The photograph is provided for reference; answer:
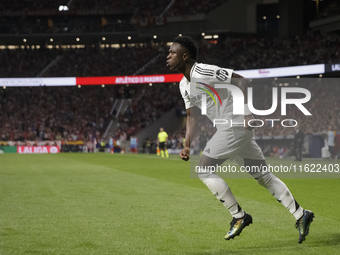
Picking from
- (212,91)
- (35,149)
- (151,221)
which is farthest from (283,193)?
(35,149)

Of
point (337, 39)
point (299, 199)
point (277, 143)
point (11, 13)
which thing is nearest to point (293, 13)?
point (337, 39)

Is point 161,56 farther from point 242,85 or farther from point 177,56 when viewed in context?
point 242,85

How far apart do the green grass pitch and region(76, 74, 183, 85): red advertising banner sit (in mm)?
32603

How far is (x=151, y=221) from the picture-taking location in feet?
22.7

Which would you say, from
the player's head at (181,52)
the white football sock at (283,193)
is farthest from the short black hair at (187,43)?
the white football sock at (283,193)

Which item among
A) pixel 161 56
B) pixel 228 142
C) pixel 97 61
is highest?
pixel 161 56

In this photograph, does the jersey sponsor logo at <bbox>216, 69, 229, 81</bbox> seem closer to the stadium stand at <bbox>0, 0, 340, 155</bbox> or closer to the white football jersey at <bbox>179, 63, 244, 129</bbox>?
the white football jersey at <bbox>179, 63, 244, 129</bbox>

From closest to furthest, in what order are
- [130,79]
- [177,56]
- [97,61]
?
[177,56], [130,79], [97,61]

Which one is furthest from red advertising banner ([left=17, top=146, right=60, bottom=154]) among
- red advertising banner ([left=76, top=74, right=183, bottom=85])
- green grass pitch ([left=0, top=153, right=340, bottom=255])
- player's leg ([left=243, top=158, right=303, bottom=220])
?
player's leg ([left=243, top=158, right=303, bottom=220])

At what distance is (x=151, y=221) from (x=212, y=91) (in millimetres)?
2588

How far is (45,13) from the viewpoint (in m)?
52.8

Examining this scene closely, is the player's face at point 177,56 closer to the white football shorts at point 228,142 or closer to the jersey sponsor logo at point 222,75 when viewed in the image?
the jersey sponsor logo at point 222,75

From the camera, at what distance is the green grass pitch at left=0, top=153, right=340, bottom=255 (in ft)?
17.0

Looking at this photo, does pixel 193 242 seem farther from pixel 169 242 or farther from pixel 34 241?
pixel 34 241
